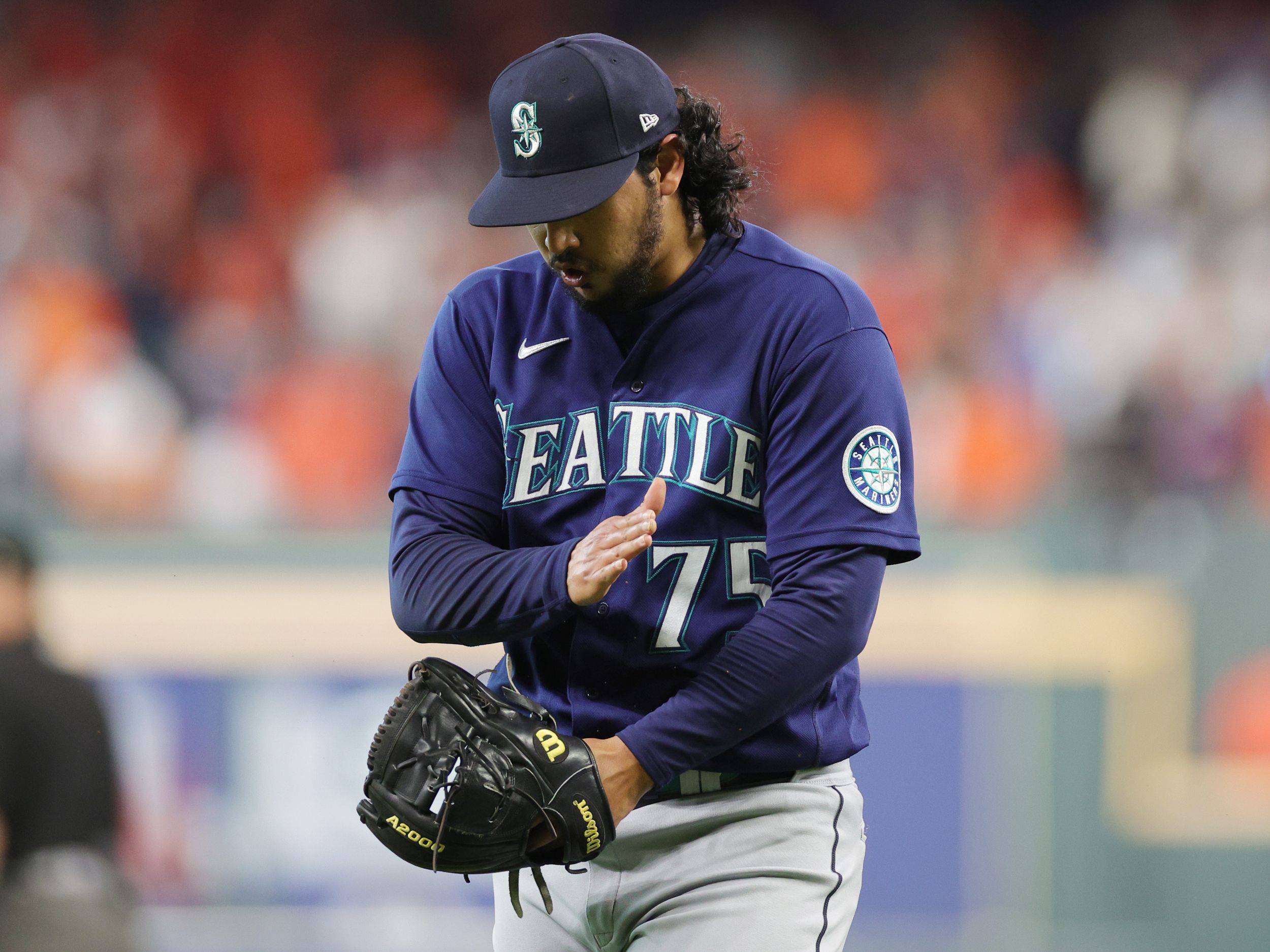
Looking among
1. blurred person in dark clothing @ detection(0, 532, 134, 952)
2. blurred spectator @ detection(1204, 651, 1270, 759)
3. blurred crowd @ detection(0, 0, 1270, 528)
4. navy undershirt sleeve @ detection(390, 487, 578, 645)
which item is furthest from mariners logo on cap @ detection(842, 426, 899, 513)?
blurred spectator @ detection(1204, 651, 1270, 759)

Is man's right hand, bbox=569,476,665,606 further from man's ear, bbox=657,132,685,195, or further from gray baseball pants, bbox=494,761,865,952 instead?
man's ear, bbox=657,132,685,195

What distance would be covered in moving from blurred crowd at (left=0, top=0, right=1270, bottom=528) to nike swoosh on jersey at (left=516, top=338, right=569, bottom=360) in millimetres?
3827

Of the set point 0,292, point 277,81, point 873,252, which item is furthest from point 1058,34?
point 0,292

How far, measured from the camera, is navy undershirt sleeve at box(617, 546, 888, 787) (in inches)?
80.3

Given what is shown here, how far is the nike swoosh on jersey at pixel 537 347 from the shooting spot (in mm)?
2307

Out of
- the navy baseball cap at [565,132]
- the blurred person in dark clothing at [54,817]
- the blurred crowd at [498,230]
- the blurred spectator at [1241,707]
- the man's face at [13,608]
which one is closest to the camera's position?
the navy baseball cap at [565,132]

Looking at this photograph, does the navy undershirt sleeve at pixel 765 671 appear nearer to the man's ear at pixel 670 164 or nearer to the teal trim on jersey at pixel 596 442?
the teal trim on jersey at pixel 596 442

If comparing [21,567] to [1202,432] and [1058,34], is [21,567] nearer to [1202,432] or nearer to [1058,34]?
[1202,432]

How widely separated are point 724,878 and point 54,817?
2852 millimetres

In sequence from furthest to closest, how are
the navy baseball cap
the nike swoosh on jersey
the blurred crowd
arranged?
the blurred crowd → the nike swoosh on jersey → the navy baseball cap

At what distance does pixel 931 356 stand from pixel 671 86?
4.94 meters

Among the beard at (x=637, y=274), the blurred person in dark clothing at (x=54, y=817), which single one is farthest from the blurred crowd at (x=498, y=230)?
the beard at (x=637, y=274)

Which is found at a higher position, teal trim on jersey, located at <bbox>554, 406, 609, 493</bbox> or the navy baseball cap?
the navy baseball cap

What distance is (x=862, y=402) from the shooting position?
215cm
